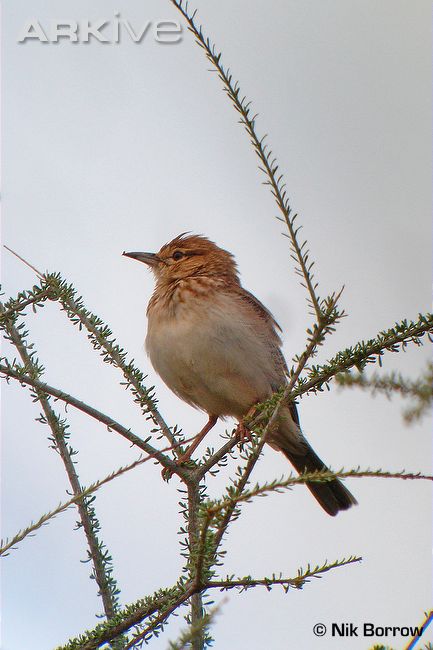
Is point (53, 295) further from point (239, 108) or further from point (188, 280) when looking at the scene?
point (188, 280)

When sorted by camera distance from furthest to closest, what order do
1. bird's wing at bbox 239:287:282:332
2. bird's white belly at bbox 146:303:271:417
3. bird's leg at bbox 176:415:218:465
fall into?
bird's wing at bbox 239:287:282:332
bird's white belly at bbox 146:303:271:417
bird's leg at bbox 176:415:218:465

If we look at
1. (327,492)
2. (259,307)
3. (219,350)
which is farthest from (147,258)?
(327,492)

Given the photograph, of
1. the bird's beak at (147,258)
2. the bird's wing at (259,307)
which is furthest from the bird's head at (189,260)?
the bird's wing at (259,307)

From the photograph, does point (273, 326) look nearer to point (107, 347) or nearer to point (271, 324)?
point (271, 324)

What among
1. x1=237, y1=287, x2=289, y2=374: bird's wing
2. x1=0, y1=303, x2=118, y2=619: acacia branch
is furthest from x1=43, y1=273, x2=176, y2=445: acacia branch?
x1=237, y1=287, x2=289, y2=374: bird's wing

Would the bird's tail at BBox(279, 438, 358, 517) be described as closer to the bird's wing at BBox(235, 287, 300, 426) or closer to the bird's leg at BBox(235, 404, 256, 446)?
the bird's wing at BBox(235, 287, 300, 426)

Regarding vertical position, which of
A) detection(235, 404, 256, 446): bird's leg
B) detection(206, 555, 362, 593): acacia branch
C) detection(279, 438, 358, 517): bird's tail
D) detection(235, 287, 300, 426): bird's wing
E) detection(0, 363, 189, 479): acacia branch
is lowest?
detection(206, 555, 362, 593): acacia branch

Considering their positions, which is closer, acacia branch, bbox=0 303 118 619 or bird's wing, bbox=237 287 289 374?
acacia branch, bbox=0 303 118 619
